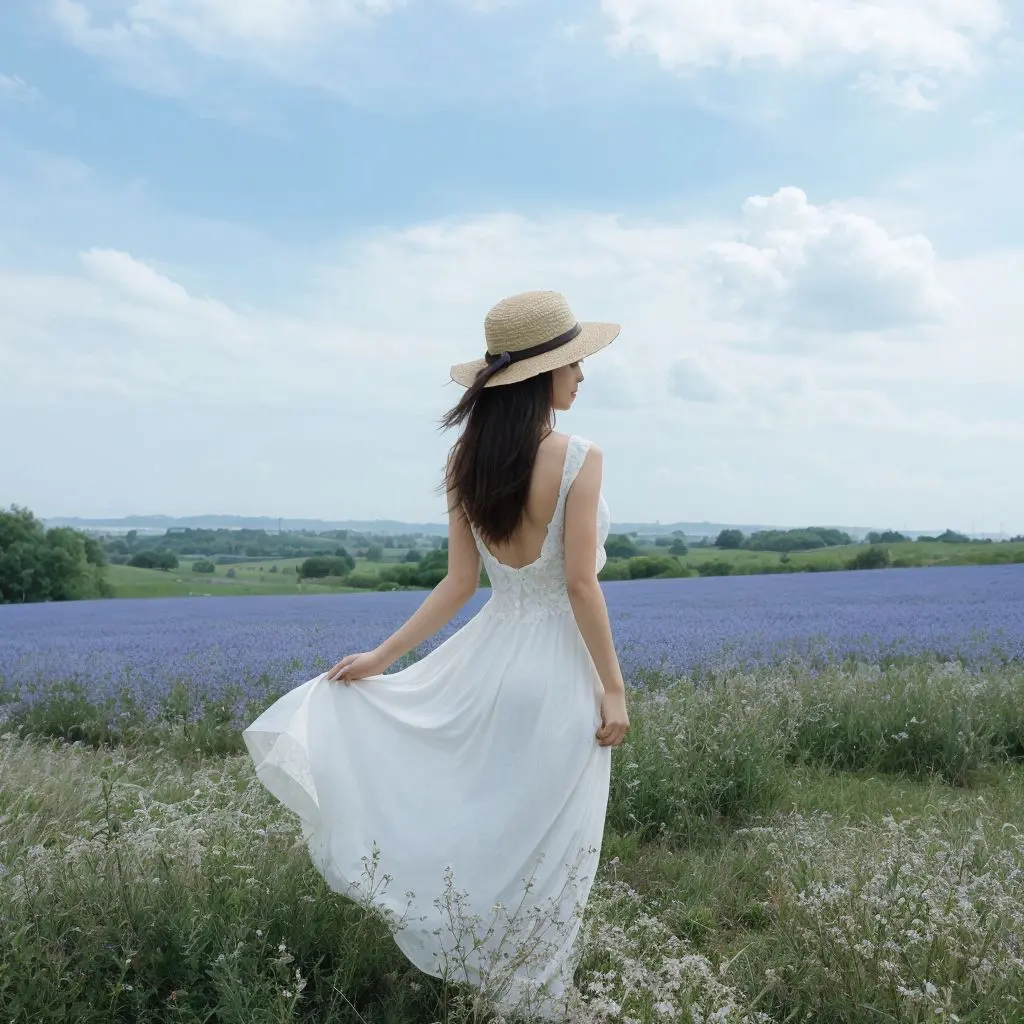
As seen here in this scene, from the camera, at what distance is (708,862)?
12.6 feet

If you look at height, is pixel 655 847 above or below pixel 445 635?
below

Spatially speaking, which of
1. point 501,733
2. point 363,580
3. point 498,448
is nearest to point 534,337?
point 498,448

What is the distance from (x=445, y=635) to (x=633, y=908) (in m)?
4.96

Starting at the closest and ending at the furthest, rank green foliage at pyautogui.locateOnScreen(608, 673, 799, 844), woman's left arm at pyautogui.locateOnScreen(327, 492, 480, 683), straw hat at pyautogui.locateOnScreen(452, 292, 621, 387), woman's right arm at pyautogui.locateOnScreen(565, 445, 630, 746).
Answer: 1. woman's right arm at pyautogui.locateOnScreen(565, 445, 630, 746)
2. straw hat at pyautogui.locateOnScreen(452, 292, 621, 387)
3. woman's left arm at pyautogui.locateOnScreen(327, 492, 480, 683)
4. green foliage at pyautogui.locateOnScreen(608, 673, 799, 844)

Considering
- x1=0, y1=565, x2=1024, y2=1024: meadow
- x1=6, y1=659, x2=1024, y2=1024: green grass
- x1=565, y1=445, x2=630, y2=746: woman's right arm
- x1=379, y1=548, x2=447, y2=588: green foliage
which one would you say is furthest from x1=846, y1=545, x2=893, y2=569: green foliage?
x1=565, y1=445, x2=630, y2=746: woman's right arm

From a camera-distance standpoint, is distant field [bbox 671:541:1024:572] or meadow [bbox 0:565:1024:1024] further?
distant field [bbox 671:541:1024:572]

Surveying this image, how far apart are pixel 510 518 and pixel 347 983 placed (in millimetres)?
1344

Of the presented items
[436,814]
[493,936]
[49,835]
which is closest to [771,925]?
[493,936]

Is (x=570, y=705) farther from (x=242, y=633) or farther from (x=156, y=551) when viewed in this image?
(x=156, y=551)

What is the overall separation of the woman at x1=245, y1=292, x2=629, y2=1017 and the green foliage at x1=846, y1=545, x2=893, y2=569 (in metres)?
21.9

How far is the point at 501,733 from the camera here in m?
2.69

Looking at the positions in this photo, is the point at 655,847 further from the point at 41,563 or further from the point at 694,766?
the point at 41,563

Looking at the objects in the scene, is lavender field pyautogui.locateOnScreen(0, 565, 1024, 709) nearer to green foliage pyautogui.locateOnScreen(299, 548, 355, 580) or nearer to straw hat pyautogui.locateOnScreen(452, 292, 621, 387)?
straw hat pyautogui.locateOnScreen(452, 292, 621, 387)

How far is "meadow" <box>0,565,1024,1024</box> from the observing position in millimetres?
2520
